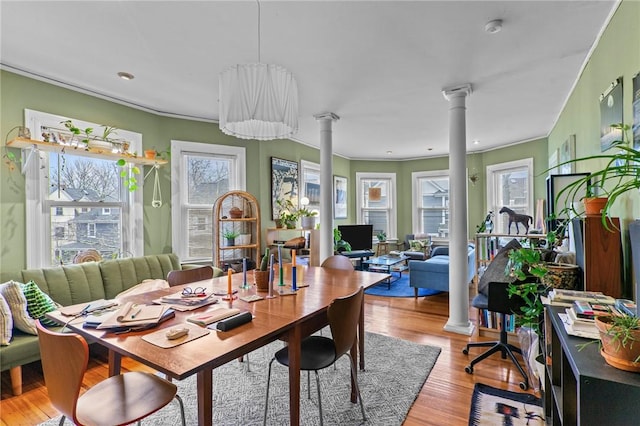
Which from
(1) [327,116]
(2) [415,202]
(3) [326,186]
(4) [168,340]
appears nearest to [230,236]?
(3) [326,186]

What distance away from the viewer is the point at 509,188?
5953 millimetres

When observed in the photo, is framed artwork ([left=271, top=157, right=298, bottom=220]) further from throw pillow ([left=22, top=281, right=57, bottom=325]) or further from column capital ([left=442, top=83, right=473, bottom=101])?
throw pillow ([left=22, top=281, right=57, bottom=325])

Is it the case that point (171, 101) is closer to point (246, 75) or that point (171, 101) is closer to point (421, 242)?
point (246, 75)

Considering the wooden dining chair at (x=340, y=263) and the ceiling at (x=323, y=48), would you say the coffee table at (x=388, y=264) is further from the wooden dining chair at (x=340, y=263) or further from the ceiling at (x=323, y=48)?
the ceiling at (x=323, y=48)

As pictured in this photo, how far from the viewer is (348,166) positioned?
742 cm

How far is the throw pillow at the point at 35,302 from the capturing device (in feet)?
7.89

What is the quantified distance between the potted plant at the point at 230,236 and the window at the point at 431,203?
4642mm

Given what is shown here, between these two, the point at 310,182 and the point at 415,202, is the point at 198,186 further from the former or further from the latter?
the point at 415,202

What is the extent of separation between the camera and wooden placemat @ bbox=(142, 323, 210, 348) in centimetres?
126

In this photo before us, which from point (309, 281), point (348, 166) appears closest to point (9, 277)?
point (309, 281)

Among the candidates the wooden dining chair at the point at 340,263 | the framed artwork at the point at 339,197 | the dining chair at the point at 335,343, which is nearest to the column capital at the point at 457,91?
the wooden dining chair at the point at 340,263

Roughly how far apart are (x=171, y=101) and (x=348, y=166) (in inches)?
178

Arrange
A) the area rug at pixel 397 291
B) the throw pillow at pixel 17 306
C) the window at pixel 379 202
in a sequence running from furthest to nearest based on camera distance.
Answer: the window at pixel 379 202 → the area rug at pixel 397 291 → the throw pillow at pixel 17 306

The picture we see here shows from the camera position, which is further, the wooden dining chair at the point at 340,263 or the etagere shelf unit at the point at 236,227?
the etagere shelf unit at the point at 236,227
